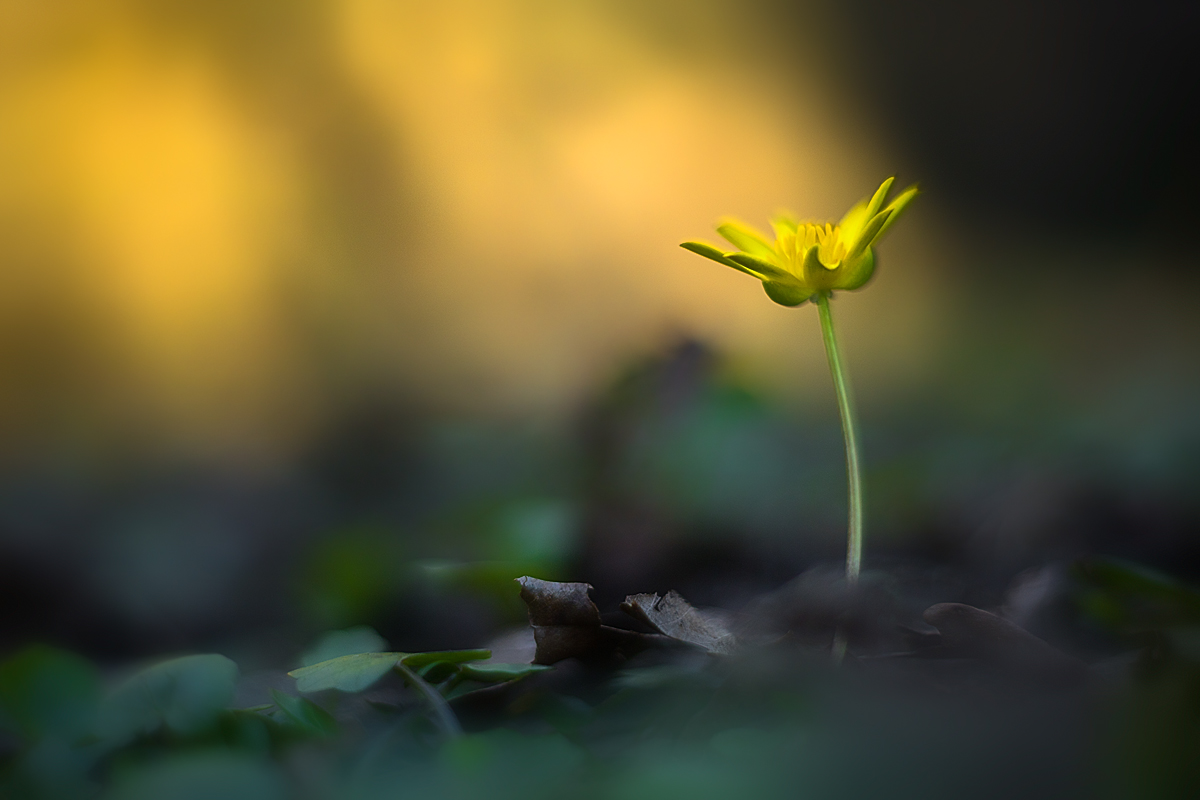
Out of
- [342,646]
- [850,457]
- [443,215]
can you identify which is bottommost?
[342,646]

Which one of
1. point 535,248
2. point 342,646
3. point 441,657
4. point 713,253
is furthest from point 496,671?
point 535,248

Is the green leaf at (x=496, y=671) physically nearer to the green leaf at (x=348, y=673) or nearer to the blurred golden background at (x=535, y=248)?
the green leaf at (x=348, y=673)

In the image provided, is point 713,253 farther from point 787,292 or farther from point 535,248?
point 535,248

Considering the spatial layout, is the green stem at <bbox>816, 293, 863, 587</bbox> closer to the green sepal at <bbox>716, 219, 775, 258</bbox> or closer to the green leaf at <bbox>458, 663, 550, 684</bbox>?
the green sepal at <bbox>716, 219, 775, 258</bbox>

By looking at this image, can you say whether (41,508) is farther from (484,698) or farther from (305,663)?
(484,698)

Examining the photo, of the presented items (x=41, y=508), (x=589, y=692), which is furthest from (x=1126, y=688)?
(x=41, y=508)
